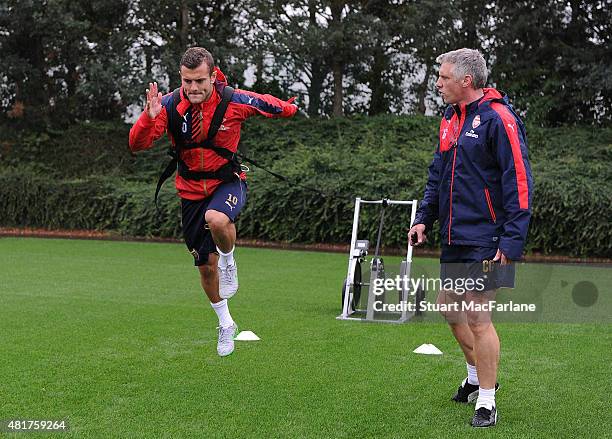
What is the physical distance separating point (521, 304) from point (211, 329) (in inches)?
188

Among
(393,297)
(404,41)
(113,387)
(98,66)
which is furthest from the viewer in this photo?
(404,41)

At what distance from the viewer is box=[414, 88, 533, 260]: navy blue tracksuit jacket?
15.6ft

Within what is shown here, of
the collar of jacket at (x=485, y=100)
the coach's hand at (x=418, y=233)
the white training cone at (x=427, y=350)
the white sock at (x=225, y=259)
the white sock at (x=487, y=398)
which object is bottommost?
the white training cone at (x=427, y=350)

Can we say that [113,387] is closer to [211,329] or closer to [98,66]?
[211,329]

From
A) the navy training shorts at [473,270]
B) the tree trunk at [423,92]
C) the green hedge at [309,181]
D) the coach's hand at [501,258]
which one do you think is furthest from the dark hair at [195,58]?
the tree trunk at [423,92]

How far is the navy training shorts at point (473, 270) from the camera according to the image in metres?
4.88

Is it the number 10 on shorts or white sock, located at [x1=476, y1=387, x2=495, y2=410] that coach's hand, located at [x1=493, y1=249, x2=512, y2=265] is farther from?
the number 10 on shorts

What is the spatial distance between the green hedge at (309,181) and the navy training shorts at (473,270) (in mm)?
11269

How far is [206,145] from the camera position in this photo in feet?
20.5

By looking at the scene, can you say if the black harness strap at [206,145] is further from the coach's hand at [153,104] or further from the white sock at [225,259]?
the white sock at [225,259]

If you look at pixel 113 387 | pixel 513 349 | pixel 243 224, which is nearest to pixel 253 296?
pixel 513 349

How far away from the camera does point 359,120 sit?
2722 cm

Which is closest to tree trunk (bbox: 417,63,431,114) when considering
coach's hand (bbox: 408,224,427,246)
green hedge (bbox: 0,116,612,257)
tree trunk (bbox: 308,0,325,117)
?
green hedge (bbox: 0,116,612,257)

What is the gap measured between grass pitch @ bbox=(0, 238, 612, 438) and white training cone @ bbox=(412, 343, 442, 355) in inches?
3.0
